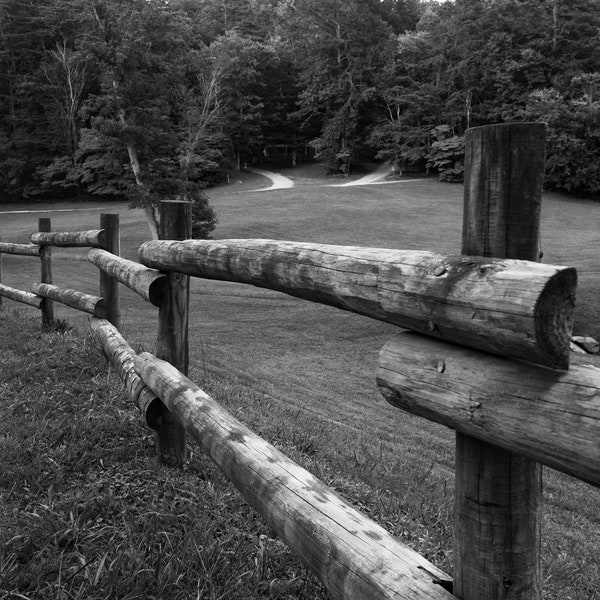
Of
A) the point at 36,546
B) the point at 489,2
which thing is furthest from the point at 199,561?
the point at 489,2

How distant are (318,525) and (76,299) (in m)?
5.07

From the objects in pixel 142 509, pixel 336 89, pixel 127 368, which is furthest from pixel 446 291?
pixel 336 89

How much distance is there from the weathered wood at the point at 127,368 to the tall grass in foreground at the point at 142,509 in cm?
26

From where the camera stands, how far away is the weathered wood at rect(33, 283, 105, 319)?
5.77 m

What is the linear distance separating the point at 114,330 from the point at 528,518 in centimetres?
430

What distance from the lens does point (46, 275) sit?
312 inches

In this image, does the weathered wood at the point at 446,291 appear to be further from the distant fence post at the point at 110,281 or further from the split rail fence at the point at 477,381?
the distant fence post at the point at 110,281

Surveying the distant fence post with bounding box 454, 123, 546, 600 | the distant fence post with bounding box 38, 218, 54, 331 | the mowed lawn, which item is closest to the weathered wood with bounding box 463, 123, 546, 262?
the distant fence post with bounding box 454, 123, 546, 600

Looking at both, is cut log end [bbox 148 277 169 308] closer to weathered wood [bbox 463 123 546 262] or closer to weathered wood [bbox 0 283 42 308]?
weathered wood [bbox 463 123 546 262]

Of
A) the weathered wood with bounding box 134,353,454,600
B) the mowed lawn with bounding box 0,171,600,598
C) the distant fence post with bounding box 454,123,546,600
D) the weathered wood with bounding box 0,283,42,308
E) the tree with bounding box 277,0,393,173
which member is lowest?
the mowed lawn with bounding box 0,171,600,598

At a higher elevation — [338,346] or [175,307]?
[175,307]

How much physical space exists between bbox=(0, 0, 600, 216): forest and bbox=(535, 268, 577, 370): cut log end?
24.9 meters

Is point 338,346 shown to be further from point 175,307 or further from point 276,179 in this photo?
point 276,179

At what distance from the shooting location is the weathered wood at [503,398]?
1.20m
